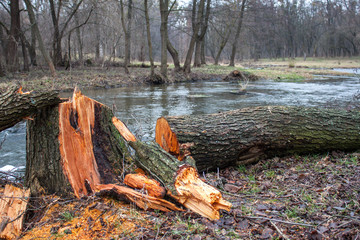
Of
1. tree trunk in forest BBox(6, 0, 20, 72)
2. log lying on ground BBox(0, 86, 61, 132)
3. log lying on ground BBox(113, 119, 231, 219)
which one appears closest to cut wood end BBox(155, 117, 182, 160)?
log lying on ground BBox(113, 119, 231, 219)

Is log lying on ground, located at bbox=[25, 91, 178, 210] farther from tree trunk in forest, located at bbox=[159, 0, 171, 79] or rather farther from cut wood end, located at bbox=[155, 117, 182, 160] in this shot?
tree trunk in forest, located at bbox=[159, 0, 171, 79]

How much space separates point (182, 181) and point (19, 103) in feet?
6.40

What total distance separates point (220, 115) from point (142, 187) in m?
2.41

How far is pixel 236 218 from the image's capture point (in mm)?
2754

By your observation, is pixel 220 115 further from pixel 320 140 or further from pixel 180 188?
pixel 180 188

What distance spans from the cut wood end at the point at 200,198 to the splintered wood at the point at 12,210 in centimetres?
155

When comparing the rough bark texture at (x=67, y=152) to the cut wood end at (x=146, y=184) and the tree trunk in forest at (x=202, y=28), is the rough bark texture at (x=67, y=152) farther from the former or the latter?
the tree trunk in forest at (x=202, y=28)

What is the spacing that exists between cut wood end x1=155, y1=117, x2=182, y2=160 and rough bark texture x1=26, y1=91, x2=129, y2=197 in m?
1.04

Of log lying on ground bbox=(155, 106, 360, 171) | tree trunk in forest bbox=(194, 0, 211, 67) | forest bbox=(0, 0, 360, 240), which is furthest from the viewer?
tree trunk in forest bbox=(194, 0, 211, 67)

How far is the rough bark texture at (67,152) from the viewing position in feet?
10.6

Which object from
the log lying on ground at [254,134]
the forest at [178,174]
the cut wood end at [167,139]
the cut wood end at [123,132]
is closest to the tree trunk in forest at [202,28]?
the log lying on ground at [254,134]

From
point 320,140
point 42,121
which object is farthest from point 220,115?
point 42,121

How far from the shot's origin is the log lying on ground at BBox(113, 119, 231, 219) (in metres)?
2.79

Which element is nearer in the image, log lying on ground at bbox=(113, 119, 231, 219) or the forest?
the forest
